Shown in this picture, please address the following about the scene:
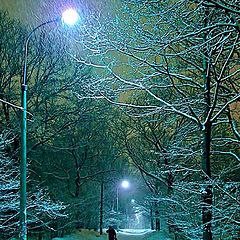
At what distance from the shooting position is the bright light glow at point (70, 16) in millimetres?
6574

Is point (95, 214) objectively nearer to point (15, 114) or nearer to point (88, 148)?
point (88, 148)

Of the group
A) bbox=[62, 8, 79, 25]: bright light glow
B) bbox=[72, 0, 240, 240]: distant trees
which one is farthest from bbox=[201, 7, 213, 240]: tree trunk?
bbox=[62, 8, 79, 25]: bright light glow

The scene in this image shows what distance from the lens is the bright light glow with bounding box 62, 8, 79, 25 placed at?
6.57 meters

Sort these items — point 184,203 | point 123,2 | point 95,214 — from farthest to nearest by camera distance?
point 95,214
point 184,203
point 123,2

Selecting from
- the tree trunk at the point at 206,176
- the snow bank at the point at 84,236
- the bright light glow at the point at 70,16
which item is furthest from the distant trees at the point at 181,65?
the snow bank at the point at 84,236

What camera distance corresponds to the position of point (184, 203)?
317 inches

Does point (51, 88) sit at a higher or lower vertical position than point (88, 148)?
higher

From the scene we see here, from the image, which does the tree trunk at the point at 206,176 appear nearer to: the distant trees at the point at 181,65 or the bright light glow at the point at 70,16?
the distant trees at the point at 181,65

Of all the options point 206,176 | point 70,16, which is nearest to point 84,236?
point 206,176

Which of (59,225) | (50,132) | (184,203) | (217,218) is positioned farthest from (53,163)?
(217,218)

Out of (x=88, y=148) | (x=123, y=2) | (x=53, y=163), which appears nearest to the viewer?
(x=123, y=2)

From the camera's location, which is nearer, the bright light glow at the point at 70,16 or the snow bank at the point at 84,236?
the bright light glow at the point at 70,16

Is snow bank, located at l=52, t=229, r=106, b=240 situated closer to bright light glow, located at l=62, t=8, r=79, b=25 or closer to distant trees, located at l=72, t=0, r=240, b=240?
distant trees, located at l=72, t=0, r=240, b=240

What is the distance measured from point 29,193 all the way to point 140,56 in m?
10.1
